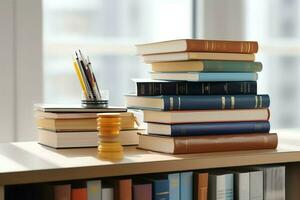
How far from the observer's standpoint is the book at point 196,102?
1.31 m

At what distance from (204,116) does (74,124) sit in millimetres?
326

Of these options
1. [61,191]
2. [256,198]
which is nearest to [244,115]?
[256,198]

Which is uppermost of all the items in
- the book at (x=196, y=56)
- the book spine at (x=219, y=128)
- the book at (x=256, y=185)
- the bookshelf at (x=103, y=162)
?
the book at (x=196, y=56)

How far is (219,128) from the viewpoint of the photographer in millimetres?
1357

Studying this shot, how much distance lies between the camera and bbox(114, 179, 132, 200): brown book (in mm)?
1187

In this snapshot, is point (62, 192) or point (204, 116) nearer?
point (62, 192)

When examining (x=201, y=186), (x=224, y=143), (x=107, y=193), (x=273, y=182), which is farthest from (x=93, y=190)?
(x=273, y=182)

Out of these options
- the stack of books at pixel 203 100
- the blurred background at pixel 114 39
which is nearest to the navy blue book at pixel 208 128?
the stack of books at pixel 203 100

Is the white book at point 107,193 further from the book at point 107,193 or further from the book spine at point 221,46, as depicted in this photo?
the book spine at point 221,46

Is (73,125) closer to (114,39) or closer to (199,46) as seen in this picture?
(199,46)

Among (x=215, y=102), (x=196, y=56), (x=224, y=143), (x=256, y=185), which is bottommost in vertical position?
(x=256, y=185)

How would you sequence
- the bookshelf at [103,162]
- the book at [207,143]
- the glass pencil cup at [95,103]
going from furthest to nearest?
the glass pencil cup at [95,103], the book at [207,143], the bookshelf at [103,162]

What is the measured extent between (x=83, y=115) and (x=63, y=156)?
16 centimetres

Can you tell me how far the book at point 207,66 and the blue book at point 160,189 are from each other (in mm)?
292
